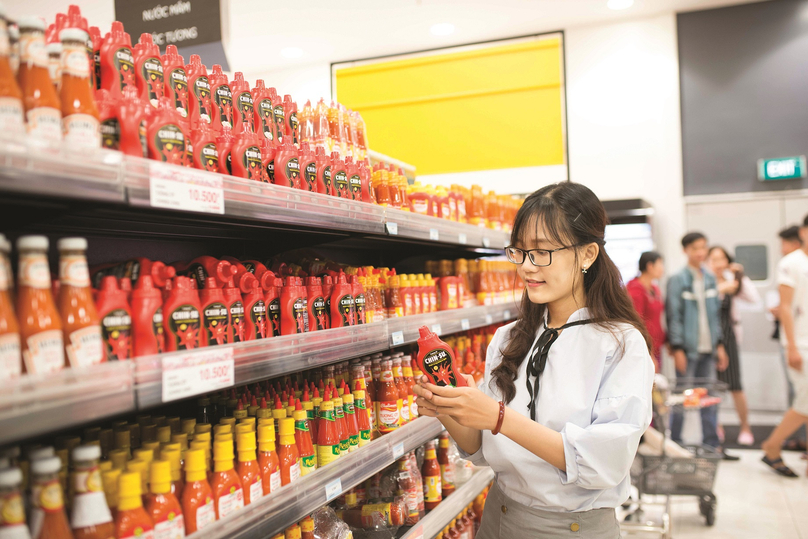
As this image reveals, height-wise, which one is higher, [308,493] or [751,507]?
[308,493]

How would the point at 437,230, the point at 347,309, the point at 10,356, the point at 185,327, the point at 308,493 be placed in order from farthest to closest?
the point at 437,230 → the point at 347,309 → the point at 308,493 → the point at 185,327 → the point at 10,356

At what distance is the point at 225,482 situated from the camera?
1404 mm

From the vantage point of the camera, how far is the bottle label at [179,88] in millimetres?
1516

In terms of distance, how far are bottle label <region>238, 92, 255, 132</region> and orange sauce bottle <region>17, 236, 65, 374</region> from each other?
809mm

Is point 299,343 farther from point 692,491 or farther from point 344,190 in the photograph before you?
point 692,491

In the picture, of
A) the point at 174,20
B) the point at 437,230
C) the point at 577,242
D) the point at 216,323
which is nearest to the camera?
the point at 216,323

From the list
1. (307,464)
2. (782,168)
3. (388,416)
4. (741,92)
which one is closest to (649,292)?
(782,168)

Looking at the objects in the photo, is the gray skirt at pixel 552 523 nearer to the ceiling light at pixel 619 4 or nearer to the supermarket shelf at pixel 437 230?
the supermarket shelf at pixel 437 230

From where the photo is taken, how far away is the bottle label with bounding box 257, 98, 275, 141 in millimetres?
1826

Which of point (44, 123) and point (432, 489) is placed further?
point (432, 489)

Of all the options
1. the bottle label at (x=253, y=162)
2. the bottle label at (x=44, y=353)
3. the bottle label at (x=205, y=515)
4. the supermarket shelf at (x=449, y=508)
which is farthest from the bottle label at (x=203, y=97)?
the supermarket shelf at (x=449, y=508)

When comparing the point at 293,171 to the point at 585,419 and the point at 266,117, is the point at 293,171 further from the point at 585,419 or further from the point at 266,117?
the point at 585,419

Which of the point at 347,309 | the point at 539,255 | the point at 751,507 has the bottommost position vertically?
the point at 751,507

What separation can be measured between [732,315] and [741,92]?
2.51 m
